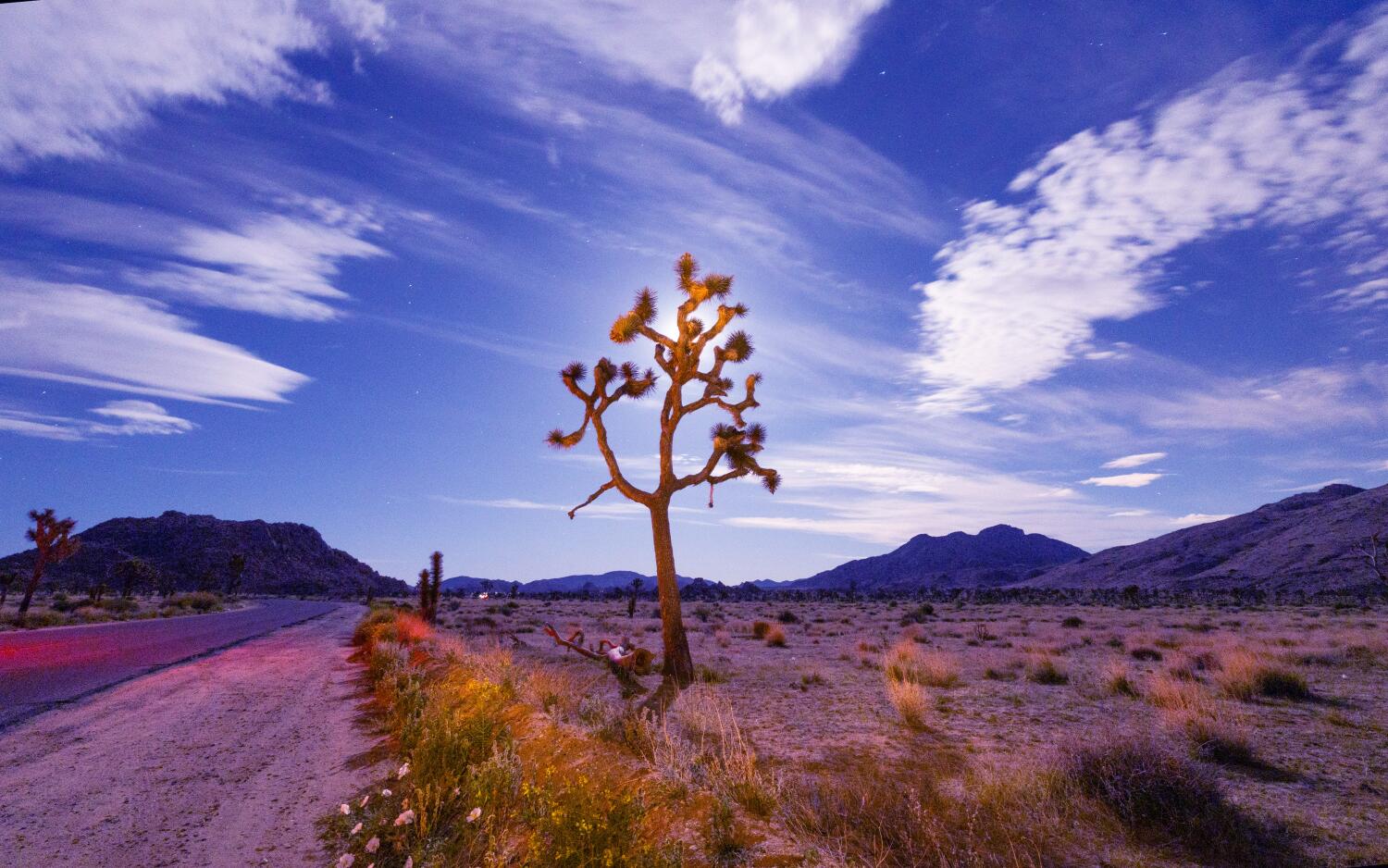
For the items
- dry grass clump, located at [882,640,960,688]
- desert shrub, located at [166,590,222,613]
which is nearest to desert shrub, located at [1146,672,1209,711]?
dry grass clump, located at [882,640,960,688]

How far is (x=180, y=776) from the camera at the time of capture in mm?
7688

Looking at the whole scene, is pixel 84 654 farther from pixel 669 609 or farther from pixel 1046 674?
pixel 1046 674

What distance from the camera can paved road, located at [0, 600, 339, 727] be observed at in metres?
12.2

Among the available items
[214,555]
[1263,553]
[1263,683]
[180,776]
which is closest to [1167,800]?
[1263,683]

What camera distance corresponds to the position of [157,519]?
12825 cm

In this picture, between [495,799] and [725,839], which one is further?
[495,799]

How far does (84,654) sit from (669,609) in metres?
17.4

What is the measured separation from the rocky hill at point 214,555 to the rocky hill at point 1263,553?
12768cm

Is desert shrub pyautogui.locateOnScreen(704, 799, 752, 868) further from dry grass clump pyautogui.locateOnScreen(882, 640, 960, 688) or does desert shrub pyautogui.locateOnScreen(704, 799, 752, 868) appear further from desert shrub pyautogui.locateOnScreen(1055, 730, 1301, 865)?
dry grass clump pyautogui.locateOnScreen(882, 640, 960, 688)

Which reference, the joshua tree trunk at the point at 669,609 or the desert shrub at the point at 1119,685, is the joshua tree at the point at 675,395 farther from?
the desert shrub at the point at 1119,685

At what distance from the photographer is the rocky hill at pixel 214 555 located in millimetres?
98500

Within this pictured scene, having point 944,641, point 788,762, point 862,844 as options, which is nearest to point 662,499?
point 788,762

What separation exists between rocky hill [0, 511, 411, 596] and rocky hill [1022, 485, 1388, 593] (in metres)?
128

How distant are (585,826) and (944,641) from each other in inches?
935
